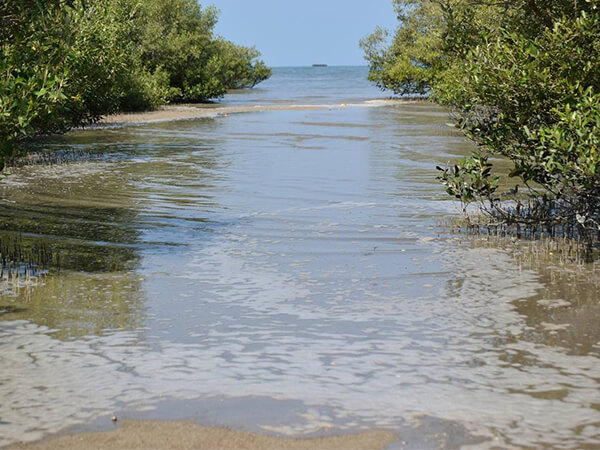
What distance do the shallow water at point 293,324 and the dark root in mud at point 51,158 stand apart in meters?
6.02

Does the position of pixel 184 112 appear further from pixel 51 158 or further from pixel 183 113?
pixel 51 158

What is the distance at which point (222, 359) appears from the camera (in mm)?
8766

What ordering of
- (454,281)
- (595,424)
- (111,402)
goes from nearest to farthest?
(595,424), (111,402), (454,281)

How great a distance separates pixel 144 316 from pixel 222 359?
183cm

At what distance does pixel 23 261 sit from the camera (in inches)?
507

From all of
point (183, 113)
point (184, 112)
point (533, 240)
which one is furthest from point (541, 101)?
point (184, 112)

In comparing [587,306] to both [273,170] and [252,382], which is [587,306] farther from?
[273,170]

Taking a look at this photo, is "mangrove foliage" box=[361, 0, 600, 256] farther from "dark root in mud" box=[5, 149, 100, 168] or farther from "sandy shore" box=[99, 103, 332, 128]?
"sandy shore" box=[99, 103, 332, 128]

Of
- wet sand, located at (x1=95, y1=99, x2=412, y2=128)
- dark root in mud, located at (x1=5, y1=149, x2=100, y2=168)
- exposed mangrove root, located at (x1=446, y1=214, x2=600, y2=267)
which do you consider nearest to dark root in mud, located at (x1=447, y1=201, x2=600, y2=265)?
exposed mangrove root, located at (x1=446, y1=214, x2=600, y2=267)

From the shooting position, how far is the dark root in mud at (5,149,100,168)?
25844 millimetres

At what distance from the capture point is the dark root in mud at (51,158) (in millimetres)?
25844

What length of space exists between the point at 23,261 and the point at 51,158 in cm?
1541

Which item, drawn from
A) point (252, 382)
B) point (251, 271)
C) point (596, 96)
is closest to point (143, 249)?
point (251, 271)

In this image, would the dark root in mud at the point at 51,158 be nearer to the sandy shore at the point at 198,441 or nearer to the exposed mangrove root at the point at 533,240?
the exposed mangrove root at the point at 533,240
